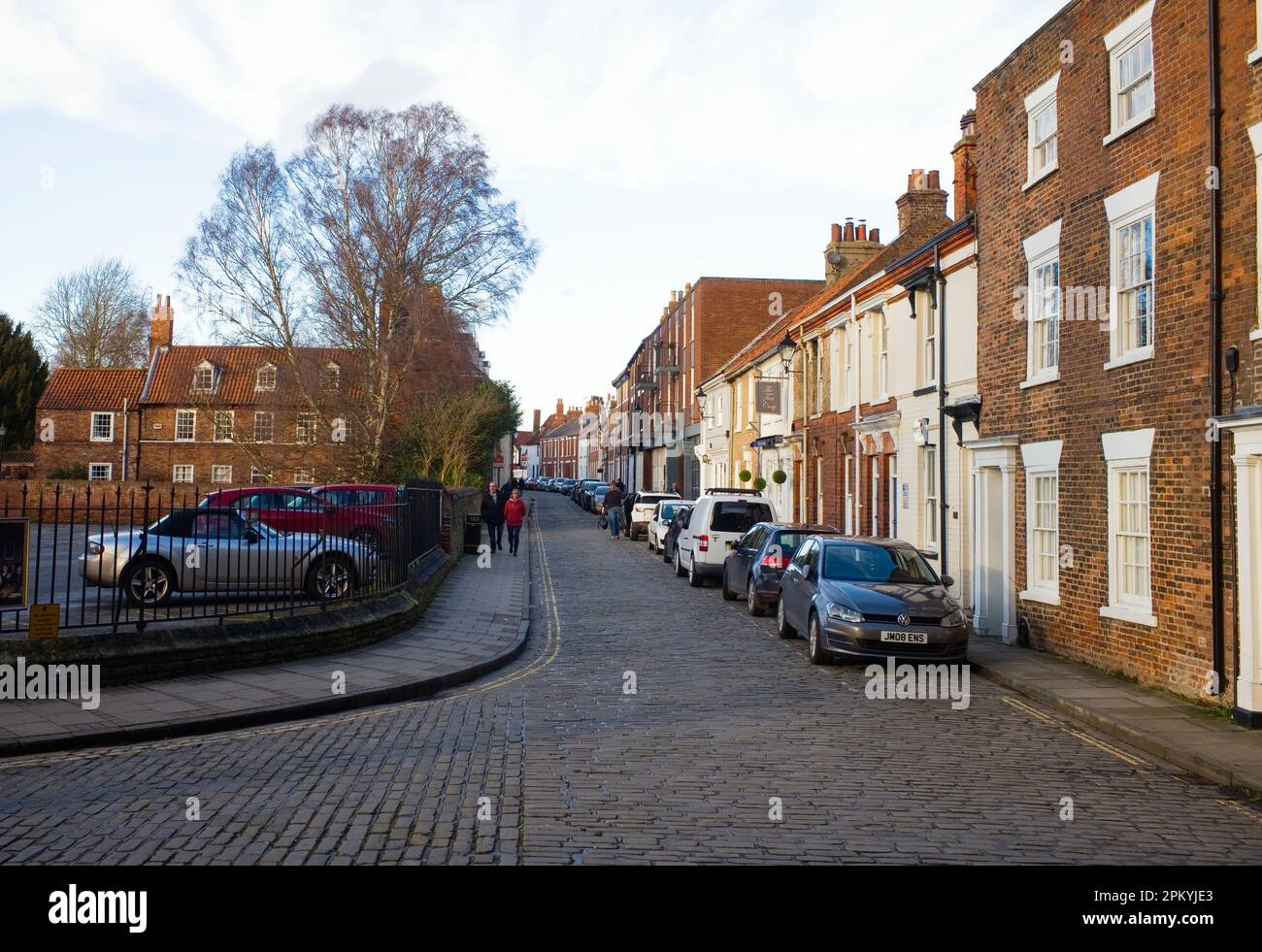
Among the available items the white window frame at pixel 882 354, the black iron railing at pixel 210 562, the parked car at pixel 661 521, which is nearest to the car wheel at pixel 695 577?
the white window frame at pixel 882 354

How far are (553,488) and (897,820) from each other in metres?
108

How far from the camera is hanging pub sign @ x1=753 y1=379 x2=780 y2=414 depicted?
3173 cm

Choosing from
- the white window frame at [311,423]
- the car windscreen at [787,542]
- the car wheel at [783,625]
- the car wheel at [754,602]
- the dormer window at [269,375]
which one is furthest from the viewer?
the white window frame at [311,423]

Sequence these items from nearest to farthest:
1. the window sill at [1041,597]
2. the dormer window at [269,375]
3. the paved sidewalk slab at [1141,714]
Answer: the paved sidewalk slab at [1141,714]
the window sill at [1041,597]
the dormer window at [269,375]

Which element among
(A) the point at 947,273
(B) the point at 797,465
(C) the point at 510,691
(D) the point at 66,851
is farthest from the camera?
(B) the point at 797,465

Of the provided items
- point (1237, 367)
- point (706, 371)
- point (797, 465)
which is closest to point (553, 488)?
point (706, 371)

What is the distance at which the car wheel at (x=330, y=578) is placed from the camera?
13383 mm

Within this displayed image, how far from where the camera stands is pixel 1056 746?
29.1 ft

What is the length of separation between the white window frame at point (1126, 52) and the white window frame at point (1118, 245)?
72 centimetres

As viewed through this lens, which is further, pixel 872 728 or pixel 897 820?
pixel 872 728

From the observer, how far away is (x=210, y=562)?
521 inches

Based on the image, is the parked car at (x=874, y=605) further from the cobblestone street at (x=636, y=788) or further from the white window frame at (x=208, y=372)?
the white window frame at (x=208, y=372)

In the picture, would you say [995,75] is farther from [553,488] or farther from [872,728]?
[553,488]

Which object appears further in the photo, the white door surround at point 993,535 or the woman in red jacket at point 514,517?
the woman in red jacket at point 514,517
